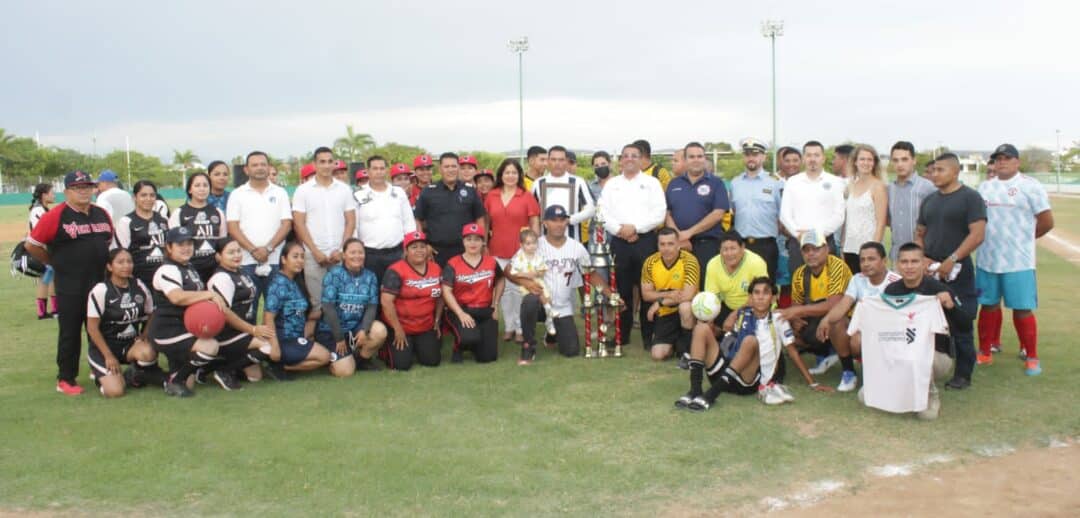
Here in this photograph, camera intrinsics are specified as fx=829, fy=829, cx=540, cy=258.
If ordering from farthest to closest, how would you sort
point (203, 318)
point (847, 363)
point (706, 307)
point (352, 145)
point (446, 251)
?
point (352, 145) → point (446, 251) → point (706, 307) → point (847, 363) → point (203, 318)

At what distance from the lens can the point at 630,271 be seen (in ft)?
27.8

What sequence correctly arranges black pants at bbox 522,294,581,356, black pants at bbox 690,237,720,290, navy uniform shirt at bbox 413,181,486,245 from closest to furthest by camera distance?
1. black pants at bbox 522,294,581,356
2. black pants at bbox 690,237,720,290
3. navy uniform shirt at bbox 413,181,486,245

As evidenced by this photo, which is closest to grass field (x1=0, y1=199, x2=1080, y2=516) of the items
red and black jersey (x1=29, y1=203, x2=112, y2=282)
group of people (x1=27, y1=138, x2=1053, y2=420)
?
group of people (x1=27, y1=138, x2=1053, y2=420)

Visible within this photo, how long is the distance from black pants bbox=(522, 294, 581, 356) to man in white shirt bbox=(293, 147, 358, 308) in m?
1.83

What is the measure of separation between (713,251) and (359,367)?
11.8 feet

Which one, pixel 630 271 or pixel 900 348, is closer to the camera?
pixel 900 348

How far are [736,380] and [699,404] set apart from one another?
1.53ft

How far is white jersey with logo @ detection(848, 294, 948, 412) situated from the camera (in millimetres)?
5680

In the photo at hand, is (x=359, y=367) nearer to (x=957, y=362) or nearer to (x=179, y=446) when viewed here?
(x=179, y=446)

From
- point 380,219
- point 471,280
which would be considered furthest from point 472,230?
point 380,219

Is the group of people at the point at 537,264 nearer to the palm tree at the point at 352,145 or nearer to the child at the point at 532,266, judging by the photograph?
the child at the point at 532,266

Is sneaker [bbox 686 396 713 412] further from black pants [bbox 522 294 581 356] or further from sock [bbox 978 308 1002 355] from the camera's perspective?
sock [bbox 978 308 1002 355]

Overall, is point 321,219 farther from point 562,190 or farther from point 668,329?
point 668,329

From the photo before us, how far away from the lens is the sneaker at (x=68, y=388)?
Result: 21.9ft
